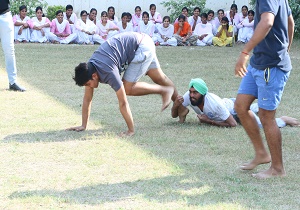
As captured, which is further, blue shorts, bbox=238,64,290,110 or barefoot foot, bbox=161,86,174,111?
barefoot foot, bbox=161,86,174,111

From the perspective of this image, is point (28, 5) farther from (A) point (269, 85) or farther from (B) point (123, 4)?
(A) point (269, 85)

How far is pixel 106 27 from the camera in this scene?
1848 cm

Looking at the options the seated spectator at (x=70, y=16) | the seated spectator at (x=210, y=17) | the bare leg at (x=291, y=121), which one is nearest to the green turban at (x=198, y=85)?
the bare leg at (x=291, y=121)

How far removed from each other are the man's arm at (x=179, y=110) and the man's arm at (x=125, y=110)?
33.3 inches

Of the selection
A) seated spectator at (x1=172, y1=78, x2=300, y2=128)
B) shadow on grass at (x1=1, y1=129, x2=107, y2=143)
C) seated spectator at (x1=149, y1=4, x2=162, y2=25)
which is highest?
seated spectator at (x1=172, y1=78, x2=300, y2=128)

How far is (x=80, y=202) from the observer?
15.4 feet

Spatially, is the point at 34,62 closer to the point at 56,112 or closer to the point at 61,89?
the point at 61,89

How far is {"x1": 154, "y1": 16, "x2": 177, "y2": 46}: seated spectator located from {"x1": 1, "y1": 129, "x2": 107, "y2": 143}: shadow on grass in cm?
1105

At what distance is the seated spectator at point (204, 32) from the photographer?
1831 cm

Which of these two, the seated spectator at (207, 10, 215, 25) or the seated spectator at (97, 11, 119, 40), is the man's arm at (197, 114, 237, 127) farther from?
the seated spectator at (207, 10, 215, 25)

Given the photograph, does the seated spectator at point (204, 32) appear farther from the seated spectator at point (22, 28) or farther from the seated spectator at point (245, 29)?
the seated spectator at point (22, 28)

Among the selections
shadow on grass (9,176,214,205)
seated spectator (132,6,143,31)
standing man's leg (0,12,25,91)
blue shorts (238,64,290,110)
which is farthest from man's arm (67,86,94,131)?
Result: seated spectator (132,6,143,31)

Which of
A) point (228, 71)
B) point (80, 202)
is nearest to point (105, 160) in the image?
point (80, 202)

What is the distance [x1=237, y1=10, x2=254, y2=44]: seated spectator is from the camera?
18438 mm
